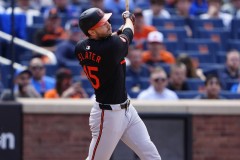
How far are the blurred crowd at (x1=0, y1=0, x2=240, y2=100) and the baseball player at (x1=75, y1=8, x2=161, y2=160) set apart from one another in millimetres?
2574

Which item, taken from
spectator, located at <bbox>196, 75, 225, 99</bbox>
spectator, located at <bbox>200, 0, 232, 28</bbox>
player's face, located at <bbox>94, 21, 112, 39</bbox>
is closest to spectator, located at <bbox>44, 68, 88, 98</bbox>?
spectator, located at <bbox>196, 75, 225, 99</bbox>

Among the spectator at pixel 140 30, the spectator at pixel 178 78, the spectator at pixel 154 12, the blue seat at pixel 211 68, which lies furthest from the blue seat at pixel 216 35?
the spectator at pixel 178 78

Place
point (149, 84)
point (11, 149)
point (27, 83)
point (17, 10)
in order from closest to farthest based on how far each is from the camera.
Result: point (11, 149) → point (27, 83) → point (149, 84) → point (17, 10)

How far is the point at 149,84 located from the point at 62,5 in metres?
2.86

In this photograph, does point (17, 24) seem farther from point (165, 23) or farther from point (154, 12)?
point (165, 23)

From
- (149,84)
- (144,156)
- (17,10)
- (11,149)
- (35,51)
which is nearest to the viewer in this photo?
(144,156)

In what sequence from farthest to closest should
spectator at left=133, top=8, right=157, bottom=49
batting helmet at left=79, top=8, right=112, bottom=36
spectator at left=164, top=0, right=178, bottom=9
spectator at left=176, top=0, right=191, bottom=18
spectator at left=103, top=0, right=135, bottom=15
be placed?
spectator at left=164, top=0, right=178, bottom=9 → spectator at left=103, top=0, right=135, bottom=15 → spectator at left=176, top=0, right=191, bottom=18 → spectator at left=133, top=8, right=157, bottom=49 → batting helmet at left=79, top=8, right=112, bottom=36

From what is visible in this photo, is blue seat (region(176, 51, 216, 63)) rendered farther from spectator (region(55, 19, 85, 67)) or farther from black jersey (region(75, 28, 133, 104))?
black jersey (region(75, 28, 133, 104))

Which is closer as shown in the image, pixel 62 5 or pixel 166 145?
pixel 166 145

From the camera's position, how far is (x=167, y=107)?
9.33 m

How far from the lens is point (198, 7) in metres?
14.8

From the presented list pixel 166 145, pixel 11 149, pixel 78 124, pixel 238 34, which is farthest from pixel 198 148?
pixel 238 34

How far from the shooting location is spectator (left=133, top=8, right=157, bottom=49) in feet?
39.9

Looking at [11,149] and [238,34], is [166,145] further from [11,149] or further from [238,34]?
[238,34]
